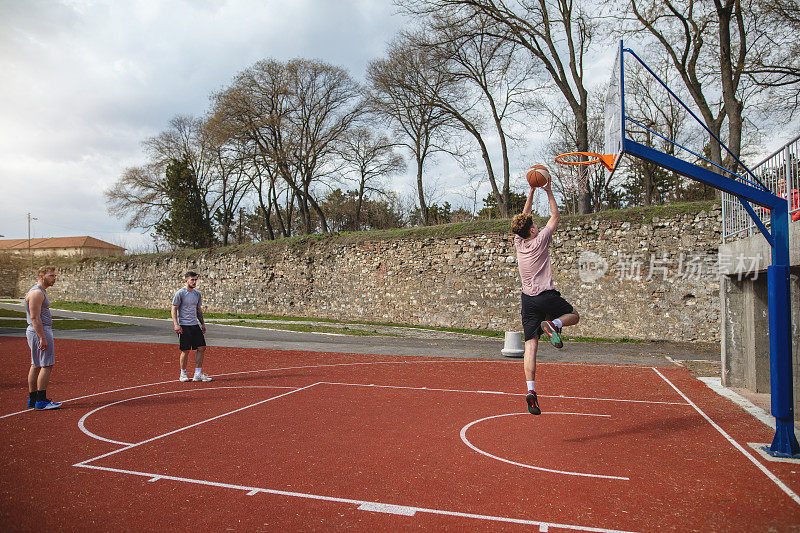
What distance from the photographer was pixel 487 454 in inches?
231

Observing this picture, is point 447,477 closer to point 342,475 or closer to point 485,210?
point 342,475

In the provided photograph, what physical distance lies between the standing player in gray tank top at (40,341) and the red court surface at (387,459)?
1.11ft

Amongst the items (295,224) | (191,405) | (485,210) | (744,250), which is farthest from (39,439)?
(295,224)

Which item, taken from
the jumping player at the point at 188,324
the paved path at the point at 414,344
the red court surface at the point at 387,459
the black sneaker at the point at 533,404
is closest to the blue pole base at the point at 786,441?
the red court surface at the point at 387,459

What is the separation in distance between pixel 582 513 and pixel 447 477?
1303mm

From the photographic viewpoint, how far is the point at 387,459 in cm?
569

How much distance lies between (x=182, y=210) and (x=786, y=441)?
4743cm

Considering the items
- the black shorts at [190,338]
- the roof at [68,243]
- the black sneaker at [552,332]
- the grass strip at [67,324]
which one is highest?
the roof at [68,243]

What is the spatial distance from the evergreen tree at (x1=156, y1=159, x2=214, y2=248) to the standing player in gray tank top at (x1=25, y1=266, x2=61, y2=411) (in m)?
40.9

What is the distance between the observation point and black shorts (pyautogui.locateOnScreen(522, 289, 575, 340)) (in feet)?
20.6

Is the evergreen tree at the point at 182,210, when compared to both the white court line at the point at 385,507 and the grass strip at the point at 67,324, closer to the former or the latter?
the grass strip at the point at 67,324

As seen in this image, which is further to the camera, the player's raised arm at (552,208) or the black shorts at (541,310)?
the black shorts at (541,310)

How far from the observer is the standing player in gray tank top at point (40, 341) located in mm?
7988

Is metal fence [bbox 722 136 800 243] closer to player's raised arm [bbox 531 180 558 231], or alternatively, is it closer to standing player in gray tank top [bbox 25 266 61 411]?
player's raised arm [bbox 531 180 558 231]
